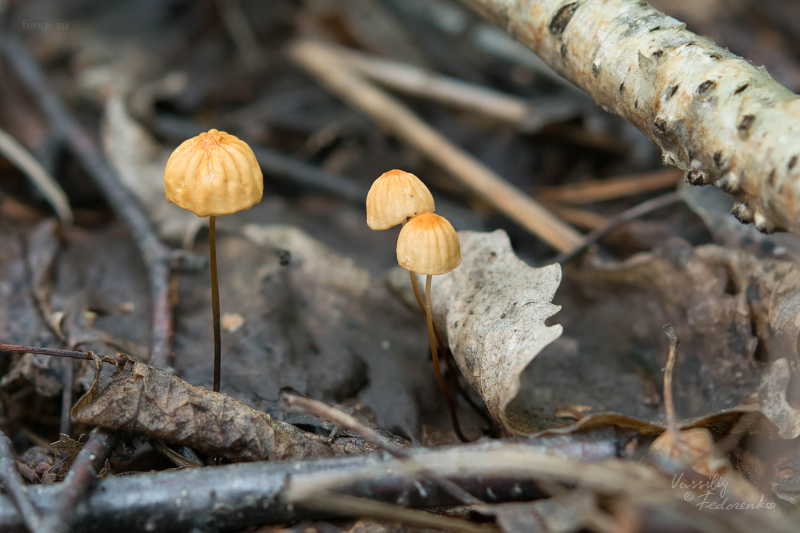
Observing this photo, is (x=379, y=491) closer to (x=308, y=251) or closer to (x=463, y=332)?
(x=463, y=332)

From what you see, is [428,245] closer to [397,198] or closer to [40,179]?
[397,198]

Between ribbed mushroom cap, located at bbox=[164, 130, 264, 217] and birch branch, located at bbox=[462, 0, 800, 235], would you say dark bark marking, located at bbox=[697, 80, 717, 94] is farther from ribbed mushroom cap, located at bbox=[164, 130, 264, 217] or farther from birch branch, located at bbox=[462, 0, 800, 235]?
ribbed mushroom cap, located at bbox=[164, 130, 264, 217]

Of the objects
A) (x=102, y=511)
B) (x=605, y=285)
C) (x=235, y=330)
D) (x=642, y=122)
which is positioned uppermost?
(x=642, y=122)

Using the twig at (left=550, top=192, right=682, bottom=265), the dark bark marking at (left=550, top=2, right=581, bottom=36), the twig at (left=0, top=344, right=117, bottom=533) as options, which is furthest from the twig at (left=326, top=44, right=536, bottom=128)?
the twig at (left=0, top=344, right=117, bottom=533)

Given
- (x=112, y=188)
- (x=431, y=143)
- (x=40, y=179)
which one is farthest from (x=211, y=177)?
(x=431, y=143)

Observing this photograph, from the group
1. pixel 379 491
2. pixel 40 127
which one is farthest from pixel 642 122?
pixel 40 127

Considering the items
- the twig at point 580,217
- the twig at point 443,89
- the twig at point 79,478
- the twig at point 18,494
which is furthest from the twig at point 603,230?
the twig at point 18,494
